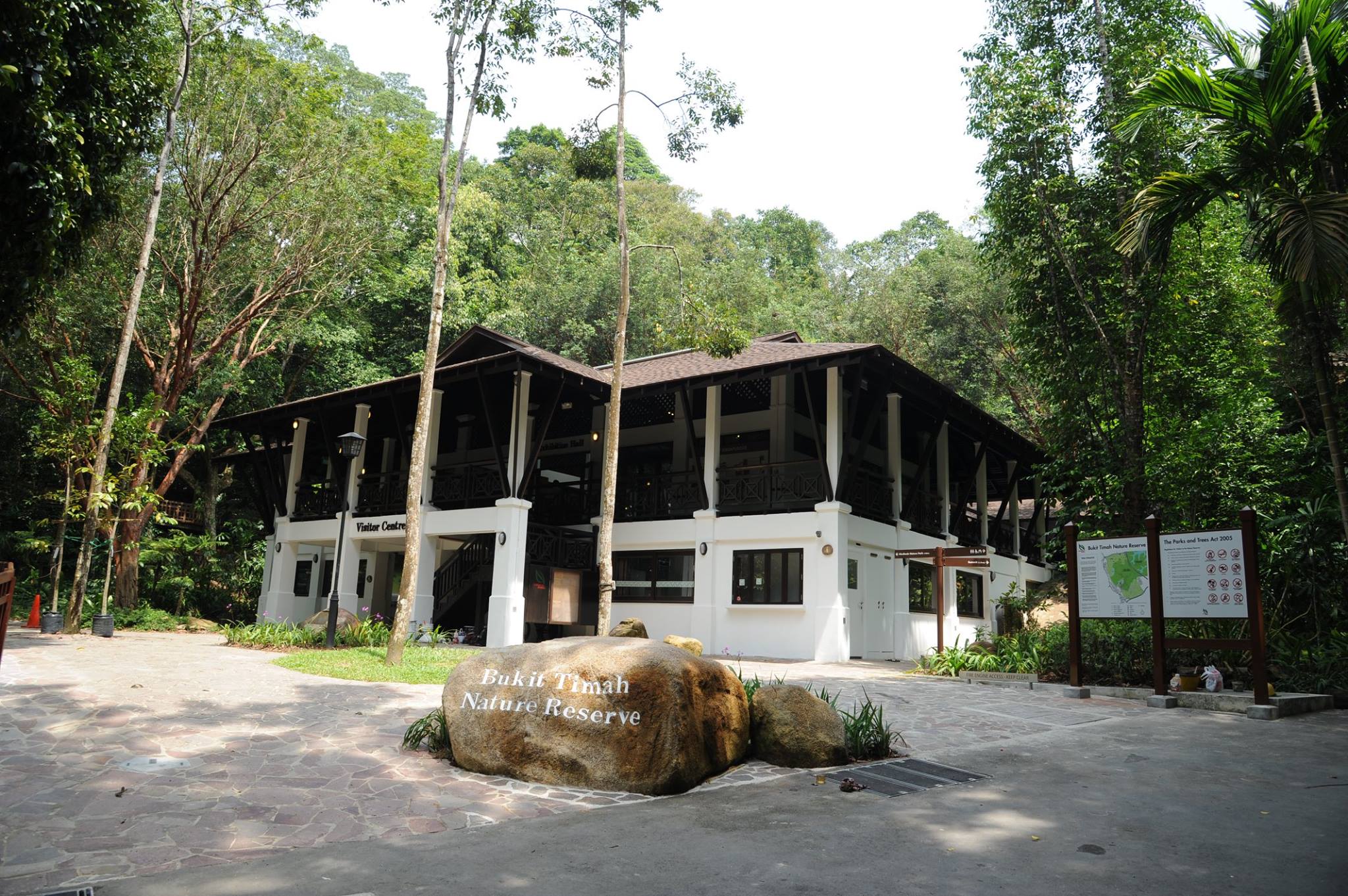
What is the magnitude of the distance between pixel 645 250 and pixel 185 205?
1894 centimetres

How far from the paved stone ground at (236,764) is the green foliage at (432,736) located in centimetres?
18

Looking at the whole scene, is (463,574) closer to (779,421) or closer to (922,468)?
(779,421)

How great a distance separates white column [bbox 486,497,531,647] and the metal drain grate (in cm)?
1201

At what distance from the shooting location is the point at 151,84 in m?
7.66

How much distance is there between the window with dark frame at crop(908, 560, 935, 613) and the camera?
21.2 meters

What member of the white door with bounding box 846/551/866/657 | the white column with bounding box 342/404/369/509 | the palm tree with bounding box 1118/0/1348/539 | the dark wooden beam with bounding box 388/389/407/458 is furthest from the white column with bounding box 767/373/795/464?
the palm tree with bounding box 1118/0/1348/539

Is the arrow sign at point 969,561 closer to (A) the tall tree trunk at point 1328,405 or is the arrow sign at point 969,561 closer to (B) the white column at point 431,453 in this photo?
(A) the tall tree trunk at point 1328,405

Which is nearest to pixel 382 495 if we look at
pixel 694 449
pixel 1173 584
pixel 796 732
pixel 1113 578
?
pixel 694 449

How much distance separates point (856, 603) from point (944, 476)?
19.2 ft

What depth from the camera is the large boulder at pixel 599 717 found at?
630 cm

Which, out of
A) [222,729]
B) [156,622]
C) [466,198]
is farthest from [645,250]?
[222,729]

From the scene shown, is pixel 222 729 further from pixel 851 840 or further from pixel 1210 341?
pixel 1210 341

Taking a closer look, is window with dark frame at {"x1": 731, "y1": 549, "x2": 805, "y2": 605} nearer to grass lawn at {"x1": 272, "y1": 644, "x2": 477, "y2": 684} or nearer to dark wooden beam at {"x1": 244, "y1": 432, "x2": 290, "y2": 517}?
grass lawn at {"x1": 272, "y1": 644, "x2": 477, "y2": 684}

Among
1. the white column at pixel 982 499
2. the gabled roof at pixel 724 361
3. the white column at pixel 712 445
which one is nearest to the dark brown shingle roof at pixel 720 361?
the gabled roof at pixel 724 361
